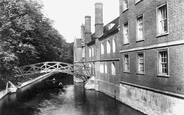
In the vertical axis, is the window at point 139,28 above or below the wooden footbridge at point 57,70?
above

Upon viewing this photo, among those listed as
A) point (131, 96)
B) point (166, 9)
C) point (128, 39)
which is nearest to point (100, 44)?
point (128, 39)

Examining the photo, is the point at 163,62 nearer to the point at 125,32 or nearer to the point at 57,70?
the point at 125,32

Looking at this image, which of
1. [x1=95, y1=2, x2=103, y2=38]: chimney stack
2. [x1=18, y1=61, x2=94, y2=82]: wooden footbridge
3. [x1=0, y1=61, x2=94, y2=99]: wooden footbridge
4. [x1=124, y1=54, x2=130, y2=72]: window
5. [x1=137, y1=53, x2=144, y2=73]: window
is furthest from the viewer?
[x1=95, y1=2, x2=103, y2=38]: chimney stack

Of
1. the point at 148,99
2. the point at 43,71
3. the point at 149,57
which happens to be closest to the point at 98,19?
the point at 43,71

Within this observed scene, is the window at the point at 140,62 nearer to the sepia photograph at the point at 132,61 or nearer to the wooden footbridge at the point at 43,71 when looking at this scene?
the sepia photograph at the point at 132,61

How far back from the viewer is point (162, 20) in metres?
11.9

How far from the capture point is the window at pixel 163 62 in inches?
454

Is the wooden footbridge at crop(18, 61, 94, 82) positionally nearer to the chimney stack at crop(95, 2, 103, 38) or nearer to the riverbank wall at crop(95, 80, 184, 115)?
the chimney stack at crop(95, 2, 103, 38)

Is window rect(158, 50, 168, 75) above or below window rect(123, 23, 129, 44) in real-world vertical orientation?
below

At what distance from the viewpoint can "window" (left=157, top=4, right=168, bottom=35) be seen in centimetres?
1160

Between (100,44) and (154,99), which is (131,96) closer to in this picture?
(154,99)

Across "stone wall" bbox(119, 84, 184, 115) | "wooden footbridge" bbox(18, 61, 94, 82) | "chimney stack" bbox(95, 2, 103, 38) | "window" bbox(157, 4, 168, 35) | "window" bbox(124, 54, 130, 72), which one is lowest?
"stone wall" bbox(119, 84, 184, 115)

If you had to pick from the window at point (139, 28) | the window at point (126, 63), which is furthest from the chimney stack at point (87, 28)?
the window at point (139, 28)

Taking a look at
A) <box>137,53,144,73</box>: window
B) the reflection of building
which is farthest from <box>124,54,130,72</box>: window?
<box>137,53,144,73</box>: window
